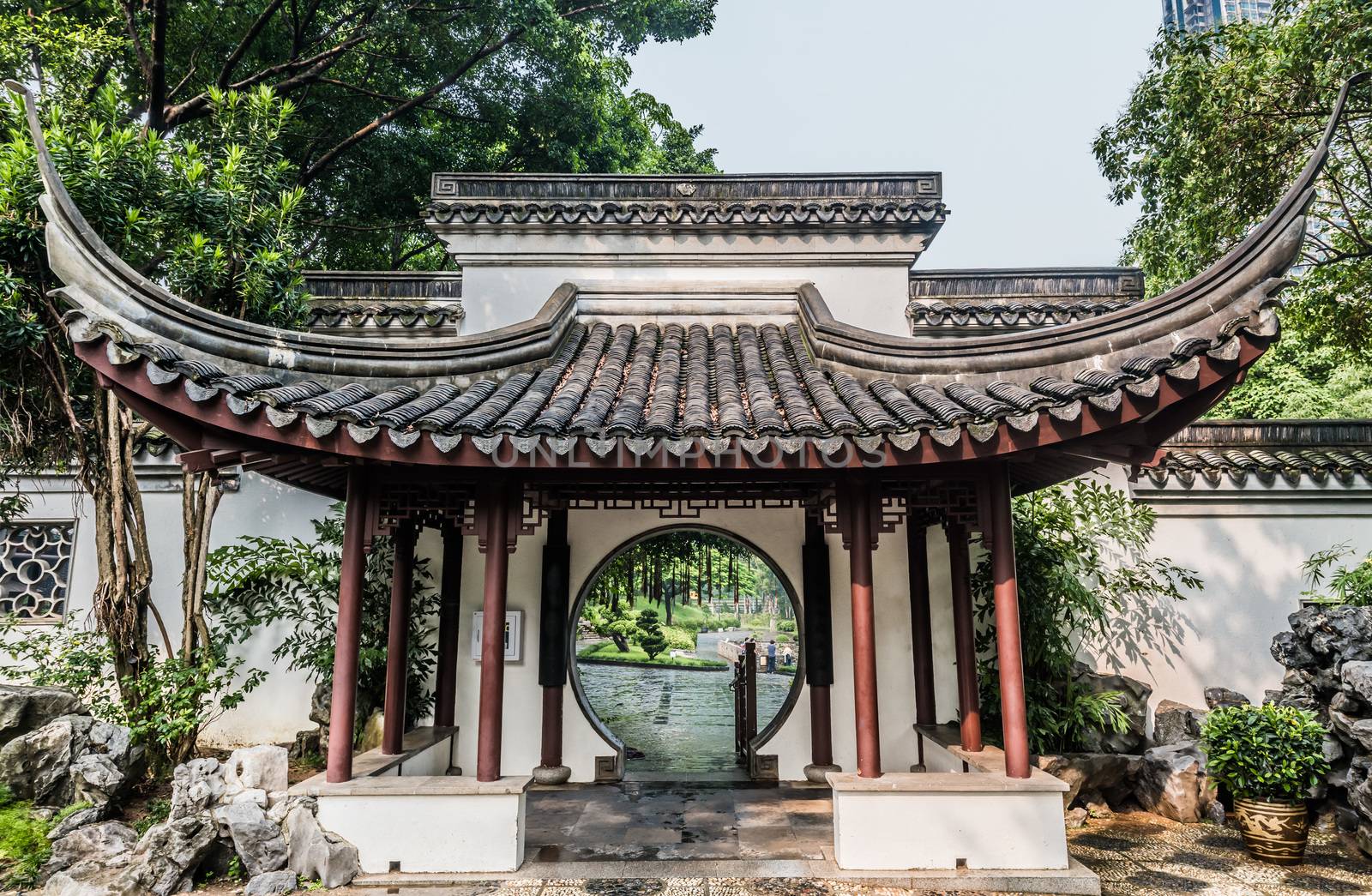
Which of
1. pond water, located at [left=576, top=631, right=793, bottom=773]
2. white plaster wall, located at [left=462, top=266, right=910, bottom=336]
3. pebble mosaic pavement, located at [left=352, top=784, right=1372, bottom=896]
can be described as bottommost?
pond water, located at [left=576, top=631, right=793, bottom=773]

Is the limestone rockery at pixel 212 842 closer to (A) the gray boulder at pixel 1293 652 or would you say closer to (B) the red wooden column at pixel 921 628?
(B) the red wooden column at pixel 921 628

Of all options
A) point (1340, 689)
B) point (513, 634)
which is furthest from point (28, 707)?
point (1340, 689)

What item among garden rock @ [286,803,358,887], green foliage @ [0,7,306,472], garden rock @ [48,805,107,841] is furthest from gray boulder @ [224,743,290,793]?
green foliage @ [0,7,306,472]

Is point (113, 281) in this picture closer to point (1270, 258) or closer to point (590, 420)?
point (590, 420)

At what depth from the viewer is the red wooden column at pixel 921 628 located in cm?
638

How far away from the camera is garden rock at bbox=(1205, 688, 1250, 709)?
7035 mm

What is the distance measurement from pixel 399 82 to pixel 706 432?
37.0 feet

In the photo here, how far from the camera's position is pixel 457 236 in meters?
7.52

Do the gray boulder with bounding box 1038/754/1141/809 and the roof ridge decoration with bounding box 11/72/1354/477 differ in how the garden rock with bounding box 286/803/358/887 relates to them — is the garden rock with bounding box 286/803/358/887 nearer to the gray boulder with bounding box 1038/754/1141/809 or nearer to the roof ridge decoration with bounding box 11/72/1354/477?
the roof ridge decoration with bounding box 11/72/1354/477

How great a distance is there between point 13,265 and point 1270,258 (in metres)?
7.45

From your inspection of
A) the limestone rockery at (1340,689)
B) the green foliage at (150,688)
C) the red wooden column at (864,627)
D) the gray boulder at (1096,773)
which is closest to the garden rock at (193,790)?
the green foliage at (150,688)

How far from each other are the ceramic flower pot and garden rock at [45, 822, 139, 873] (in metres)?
6.65

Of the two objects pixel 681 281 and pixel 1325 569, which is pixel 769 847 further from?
pixel 1325 569

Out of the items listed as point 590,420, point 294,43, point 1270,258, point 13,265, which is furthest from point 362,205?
point 1270,258
